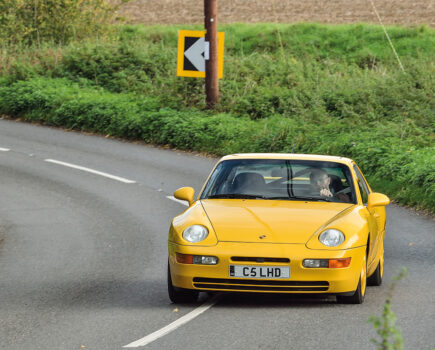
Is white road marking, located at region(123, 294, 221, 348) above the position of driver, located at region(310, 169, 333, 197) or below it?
below

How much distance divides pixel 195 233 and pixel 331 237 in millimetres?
1236

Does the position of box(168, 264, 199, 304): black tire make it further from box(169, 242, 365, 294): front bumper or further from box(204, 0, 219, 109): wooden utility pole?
box(204, 0, 219, 109): wooden utility pole

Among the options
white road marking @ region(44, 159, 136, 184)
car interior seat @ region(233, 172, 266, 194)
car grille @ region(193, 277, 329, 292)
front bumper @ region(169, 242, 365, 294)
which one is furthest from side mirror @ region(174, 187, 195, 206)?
white road marking @ region(44, 159, 136, 184)

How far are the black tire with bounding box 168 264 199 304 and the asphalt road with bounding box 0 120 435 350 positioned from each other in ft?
0.36

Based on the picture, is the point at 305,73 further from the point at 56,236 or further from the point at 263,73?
the point at 56,236

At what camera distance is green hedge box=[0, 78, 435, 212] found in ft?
59.8

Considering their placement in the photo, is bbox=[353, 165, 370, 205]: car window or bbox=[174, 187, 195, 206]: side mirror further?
bbox=[353, 165, 370, 205]: car window

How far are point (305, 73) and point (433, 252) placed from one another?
18078mm

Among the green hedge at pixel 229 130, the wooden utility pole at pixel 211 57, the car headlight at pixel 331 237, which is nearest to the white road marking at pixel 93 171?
the green hedge at pixel 229 130

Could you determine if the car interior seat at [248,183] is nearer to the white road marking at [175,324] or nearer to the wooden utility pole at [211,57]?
the white road marking at [175,324]

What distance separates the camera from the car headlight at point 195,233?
9015mm

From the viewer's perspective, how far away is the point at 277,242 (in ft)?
29.2

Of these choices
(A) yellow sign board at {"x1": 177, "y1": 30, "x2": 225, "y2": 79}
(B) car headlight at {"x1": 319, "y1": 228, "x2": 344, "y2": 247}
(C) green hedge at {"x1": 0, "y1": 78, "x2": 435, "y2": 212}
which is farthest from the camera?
(A) yellow sign board at {"x1": 177, "y1": 30, "x2": 225, "y2": 79}

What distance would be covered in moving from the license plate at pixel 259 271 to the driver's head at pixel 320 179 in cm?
156
